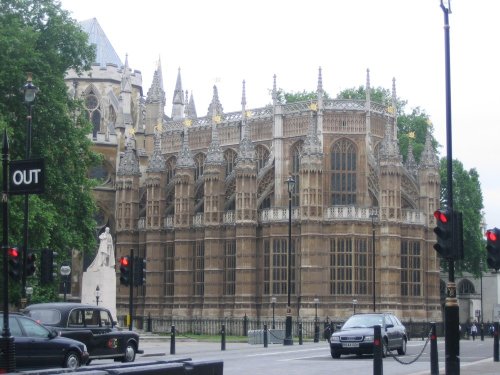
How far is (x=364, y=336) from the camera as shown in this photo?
29203mm

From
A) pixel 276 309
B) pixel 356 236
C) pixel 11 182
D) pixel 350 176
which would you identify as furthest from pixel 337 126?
pixel 11 182

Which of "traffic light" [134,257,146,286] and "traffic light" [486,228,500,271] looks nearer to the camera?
"traffic light" [486,228,500,271]

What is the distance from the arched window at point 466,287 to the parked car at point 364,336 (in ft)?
212

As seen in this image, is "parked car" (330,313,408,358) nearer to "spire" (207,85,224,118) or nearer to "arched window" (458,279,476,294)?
"spire" (207,85,224,118)

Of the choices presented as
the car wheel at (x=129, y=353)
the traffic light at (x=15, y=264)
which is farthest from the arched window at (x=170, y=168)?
the traffic light at (x=15, y=264)

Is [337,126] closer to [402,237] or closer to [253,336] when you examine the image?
[402,237]

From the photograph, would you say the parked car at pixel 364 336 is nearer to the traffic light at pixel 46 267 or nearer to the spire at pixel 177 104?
the traffic light at pixel 46 267

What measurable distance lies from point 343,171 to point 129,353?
3522 cm

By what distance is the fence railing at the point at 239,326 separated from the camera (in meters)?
57.4

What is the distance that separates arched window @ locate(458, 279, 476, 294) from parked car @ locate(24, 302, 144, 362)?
70089 mm

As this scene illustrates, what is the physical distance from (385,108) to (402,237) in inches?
345

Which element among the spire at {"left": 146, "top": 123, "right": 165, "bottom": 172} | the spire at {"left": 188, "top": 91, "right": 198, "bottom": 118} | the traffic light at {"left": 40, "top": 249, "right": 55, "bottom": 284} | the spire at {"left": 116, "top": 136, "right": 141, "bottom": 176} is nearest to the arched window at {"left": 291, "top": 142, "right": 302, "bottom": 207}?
the spire at {"left": 146, "top": 123, "right": 165, "bottom": 172}

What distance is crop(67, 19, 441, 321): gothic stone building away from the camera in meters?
59.0

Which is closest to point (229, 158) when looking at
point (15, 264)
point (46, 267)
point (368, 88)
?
point (368, 88)
